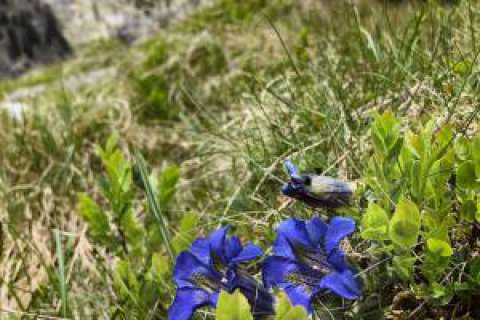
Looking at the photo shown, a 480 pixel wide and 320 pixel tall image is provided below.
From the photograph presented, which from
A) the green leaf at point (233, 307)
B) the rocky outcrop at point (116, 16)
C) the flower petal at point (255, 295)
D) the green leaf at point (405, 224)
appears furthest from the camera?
the rocky outcrop at point (116, 16)

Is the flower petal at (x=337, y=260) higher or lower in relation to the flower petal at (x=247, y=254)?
lower

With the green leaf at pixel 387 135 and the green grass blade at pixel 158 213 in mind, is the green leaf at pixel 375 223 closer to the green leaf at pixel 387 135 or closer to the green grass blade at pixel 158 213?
the green leaf at pixel 387 135

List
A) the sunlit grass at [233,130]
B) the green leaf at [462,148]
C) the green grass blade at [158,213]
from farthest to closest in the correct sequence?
the sunlit grass at [233,130], the green grass blade at [158,213], the green leaf at [462,148]

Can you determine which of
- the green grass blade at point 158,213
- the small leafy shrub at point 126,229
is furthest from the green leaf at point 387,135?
the small leafy shrub at point 126,229

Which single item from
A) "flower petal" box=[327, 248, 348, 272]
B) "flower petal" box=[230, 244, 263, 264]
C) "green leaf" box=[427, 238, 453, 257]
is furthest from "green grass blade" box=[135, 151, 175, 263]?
"green leaf" box=[427, 238, 453, 257]

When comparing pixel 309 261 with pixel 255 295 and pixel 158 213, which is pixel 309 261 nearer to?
pixel 255 295
